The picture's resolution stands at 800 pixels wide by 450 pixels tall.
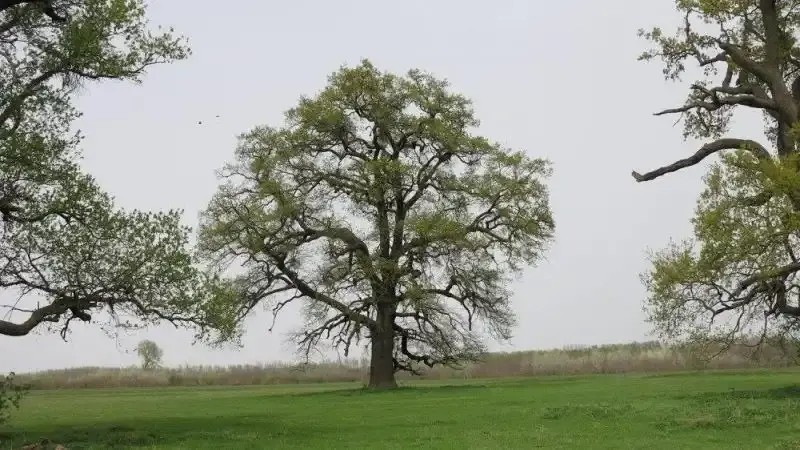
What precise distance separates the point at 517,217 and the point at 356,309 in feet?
35.9

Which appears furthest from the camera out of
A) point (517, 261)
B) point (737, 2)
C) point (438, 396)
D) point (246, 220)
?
point (517, 261)

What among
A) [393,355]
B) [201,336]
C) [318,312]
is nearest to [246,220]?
[318,312]

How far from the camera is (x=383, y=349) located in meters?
47.4

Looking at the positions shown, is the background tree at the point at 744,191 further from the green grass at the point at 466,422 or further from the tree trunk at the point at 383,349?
the tree trunk at the point at 383,349

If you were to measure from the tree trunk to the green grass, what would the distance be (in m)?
10.3

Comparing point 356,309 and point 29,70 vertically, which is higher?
point 29,70

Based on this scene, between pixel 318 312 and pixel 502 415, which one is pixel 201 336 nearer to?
pixel 502 415

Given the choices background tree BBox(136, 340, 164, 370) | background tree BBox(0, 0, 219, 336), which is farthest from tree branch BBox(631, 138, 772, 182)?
background tree BBox(136, 340, 164, 370)

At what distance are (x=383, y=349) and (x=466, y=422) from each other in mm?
23279

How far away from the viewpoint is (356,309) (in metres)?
46.3

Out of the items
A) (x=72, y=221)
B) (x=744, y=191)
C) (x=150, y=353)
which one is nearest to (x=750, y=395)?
(x=744, y=191)

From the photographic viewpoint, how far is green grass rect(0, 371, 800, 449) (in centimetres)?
1969

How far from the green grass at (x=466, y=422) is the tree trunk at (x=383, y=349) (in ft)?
33.8

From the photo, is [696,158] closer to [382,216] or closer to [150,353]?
[382,216]
